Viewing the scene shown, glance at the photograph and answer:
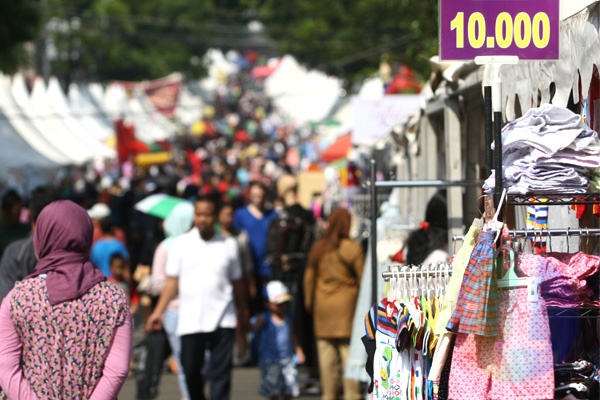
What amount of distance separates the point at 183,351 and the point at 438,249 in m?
2.26

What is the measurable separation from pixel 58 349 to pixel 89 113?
32.6 metres

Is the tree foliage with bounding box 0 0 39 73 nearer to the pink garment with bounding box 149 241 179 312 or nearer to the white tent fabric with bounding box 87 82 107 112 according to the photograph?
the white tent fabric with bounding box 87 82 107 112

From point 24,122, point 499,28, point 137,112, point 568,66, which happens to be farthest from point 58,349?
point 137,112

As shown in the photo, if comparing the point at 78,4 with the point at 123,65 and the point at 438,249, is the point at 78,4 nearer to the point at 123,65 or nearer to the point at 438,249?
the point at 123,65

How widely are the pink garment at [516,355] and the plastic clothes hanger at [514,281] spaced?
17mm

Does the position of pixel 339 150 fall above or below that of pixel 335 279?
above

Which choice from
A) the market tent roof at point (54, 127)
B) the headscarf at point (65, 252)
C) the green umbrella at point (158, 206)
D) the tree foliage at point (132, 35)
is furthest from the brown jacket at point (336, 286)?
the tree foliage at point (132, 35)

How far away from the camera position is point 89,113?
3731cm

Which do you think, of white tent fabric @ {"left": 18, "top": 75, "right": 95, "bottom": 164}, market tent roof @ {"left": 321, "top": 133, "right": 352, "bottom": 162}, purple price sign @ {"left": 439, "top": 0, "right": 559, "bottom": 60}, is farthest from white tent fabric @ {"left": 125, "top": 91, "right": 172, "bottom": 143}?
purple price sign @ {"left": 439, "top": 0, "right": 559, "bottom": 60}

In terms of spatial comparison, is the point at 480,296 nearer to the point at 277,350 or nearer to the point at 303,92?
the point at 277,350

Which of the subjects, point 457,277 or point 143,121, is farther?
point 143,121

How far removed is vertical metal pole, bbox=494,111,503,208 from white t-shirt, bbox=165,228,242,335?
15.5 feet

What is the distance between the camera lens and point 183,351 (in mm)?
9188

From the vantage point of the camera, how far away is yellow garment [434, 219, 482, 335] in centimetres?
480
